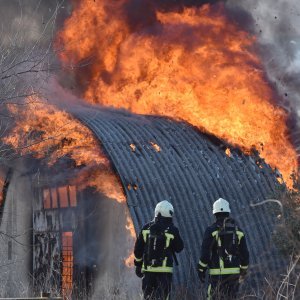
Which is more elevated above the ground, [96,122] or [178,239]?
[96,122]

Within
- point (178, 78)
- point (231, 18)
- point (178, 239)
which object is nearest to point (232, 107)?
point (178, 78)

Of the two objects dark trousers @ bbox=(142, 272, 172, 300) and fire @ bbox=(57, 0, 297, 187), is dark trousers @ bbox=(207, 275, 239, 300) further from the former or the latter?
fire @ bbox=(57, 0, 297, 187)

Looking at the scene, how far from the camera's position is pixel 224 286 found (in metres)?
9.62

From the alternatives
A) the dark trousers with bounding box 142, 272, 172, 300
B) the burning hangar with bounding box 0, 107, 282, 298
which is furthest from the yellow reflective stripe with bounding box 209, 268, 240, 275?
the burning hangar with bounding box 0, 107, 282, 298

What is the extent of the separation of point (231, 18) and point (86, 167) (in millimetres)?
6360

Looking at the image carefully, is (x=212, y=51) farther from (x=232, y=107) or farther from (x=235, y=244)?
(x=235, y=244)

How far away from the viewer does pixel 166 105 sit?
52.4 ft

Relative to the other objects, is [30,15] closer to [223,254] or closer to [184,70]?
[184,70]

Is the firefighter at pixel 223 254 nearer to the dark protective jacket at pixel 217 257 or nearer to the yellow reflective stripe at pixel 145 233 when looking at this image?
the dark protective jacket at pixel 217 257

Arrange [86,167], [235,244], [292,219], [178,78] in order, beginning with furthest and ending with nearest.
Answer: [178,78], [86,167], [292,219], [235,244]

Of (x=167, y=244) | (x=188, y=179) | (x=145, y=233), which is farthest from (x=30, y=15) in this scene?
(x=167, y=244)

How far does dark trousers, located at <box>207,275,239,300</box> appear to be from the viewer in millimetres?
9523

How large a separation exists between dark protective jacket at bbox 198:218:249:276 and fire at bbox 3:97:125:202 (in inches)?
129

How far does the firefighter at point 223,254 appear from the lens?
9.49 meters
